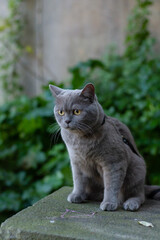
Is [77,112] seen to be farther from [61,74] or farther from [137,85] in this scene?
[61,74]

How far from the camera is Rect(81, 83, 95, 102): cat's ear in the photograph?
162cm

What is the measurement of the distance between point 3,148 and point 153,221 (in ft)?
9.47

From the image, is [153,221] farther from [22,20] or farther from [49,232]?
[22,20]

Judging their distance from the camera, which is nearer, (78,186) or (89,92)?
(89,92)

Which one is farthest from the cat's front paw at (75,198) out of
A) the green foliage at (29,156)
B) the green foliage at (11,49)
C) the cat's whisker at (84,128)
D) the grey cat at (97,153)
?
the green foliage at (11,49)

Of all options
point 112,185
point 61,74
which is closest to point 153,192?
point 112,185

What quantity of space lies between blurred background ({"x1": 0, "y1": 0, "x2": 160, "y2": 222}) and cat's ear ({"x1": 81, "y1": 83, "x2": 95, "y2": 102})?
2.84ft

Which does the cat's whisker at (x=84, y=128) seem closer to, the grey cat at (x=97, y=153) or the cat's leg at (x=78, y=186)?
the grey cat at (x=97, y=153)

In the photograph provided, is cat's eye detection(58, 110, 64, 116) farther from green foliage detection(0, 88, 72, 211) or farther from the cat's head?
green foliage detection(0, 88, 72, 211)

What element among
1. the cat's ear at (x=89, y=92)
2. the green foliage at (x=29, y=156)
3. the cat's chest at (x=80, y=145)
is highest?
the cat's ear at (x=89, y=92)

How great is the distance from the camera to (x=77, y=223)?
1481mm

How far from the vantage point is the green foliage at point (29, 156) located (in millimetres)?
3322

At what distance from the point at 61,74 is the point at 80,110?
3.52 metres

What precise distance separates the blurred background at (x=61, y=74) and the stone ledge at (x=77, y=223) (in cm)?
111
